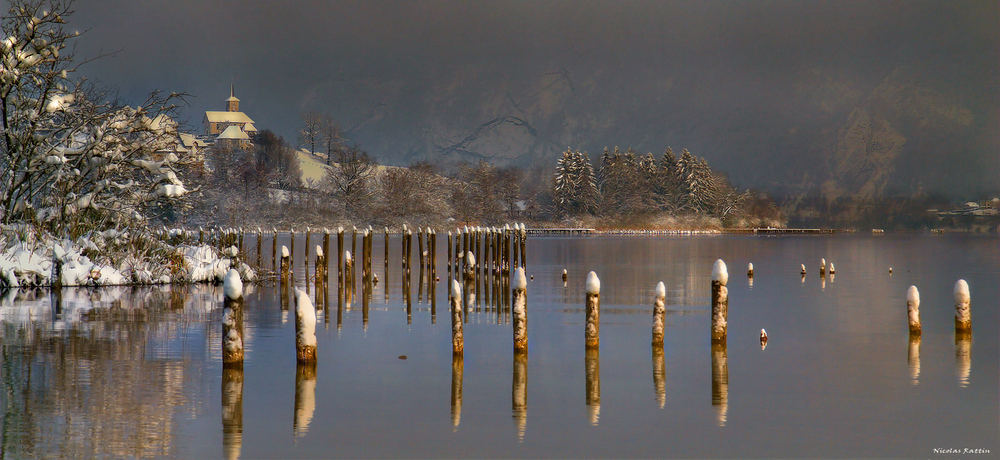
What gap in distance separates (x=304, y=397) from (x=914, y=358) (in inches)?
474

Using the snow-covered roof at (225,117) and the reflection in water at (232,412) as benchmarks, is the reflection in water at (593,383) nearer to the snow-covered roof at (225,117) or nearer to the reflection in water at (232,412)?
the reflection in water at (232,412)

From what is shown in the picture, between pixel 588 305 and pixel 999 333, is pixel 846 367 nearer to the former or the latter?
pixel 588 305

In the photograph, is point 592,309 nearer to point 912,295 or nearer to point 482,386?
point 482,386

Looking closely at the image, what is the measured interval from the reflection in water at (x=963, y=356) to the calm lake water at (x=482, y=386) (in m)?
0.07

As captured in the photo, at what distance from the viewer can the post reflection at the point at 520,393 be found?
40.5ft

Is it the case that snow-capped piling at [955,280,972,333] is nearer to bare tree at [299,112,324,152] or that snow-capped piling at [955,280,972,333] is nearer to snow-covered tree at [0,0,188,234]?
snow-covered tree at [0,0,188,234]

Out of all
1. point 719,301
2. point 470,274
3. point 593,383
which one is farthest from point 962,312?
point 470,274

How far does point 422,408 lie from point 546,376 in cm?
307

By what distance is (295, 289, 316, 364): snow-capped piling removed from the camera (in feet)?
47.3

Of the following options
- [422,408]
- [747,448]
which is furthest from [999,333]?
[422,408]

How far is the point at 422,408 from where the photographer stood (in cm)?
1313

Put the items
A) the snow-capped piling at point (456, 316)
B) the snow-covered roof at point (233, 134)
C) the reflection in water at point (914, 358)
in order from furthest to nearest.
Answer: the snow-covered roof at point (233, 134), the reflection in water at point (914, 358), the snow-capped piling at point (456, 316)

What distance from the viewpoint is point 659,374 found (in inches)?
625

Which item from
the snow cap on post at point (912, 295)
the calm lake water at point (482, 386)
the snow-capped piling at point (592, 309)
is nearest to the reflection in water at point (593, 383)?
the calm lake water at point (482, 386)
